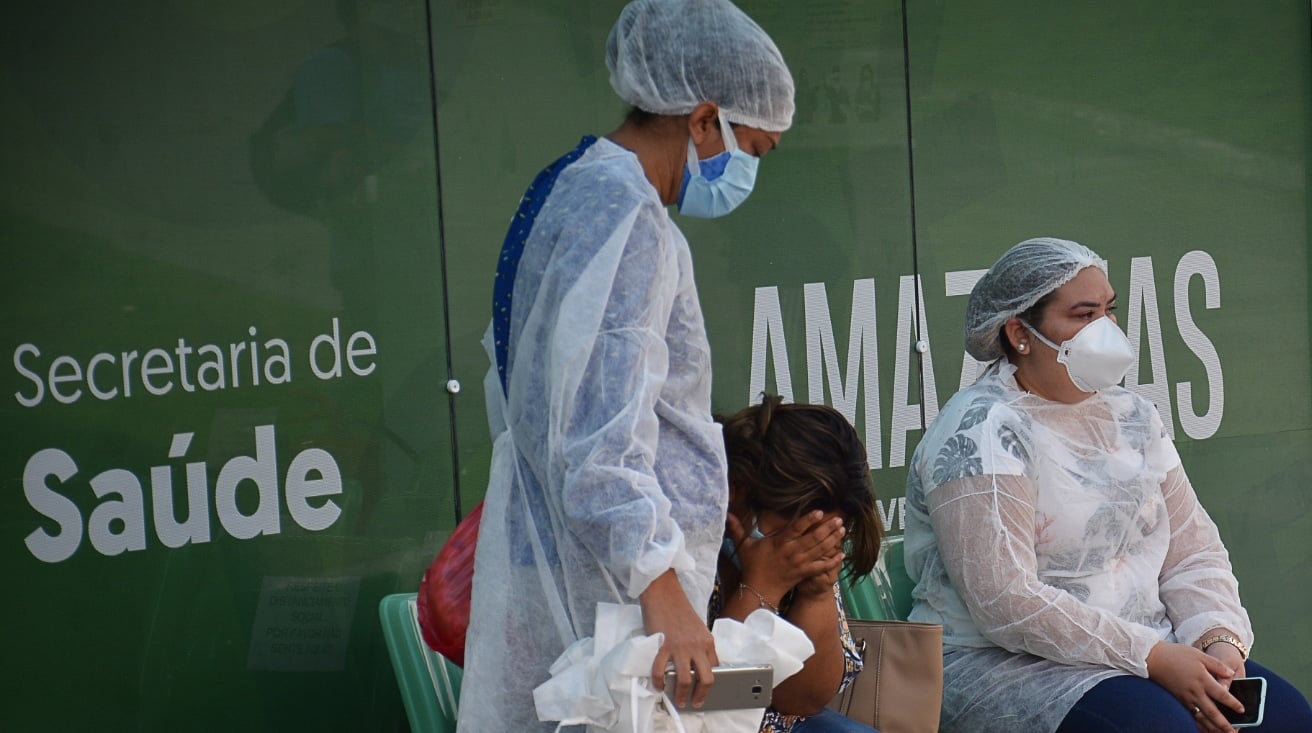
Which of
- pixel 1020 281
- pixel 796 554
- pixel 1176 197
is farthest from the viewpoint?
pixel 1176 197

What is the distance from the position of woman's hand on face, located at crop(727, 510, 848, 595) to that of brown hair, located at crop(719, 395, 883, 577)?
0.05m

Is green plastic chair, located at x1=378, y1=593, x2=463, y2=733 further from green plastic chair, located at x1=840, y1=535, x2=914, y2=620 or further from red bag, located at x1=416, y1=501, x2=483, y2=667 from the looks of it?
green plastic chair, located at x1=840, y1=535, x2=914, y2=620

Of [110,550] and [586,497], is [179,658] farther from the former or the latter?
[586,497]

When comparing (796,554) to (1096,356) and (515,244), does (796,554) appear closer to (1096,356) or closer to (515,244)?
(515,244)

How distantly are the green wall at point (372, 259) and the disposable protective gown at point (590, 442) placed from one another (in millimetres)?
1486

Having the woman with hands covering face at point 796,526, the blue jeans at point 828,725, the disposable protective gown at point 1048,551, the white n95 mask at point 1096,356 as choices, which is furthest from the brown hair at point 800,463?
the white n95 mask at point 1096,356

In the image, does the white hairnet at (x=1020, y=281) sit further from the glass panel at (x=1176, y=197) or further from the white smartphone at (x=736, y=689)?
the white smartphone at (x=736, y=689)

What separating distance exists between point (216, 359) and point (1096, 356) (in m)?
1.94

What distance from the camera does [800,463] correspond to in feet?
7.93

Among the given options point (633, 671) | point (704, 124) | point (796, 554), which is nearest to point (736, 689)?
point (633, 671)

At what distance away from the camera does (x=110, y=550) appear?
345 centimetres

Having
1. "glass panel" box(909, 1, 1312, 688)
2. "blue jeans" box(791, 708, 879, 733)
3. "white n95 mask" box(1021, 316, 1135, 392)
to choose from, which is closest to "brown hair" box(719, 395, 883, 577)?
"blue jeans" box(791, 708, 879, 733)

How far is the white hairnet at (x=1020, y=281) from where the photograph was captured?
10.5ft

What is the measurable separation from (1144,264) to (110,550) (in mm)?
2858
